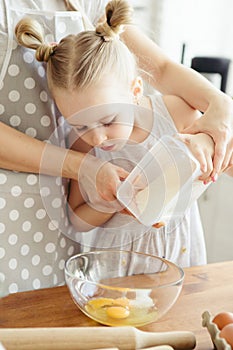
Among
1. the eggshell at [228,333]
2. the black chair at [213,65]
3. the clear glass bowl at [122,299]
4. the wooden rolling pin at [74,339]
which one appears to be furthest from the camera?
the black chair at [213,65]

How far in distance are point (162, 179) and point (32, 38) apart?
1.47 ft

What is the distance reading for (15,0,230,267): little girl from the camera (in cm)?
106

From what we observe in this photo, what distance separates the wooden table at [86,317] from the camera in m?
0.96

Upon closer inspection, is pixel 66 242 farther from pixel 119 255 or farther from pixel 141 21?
pixel 141 21

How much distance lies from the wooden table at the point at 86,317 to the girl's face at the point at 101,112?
287mm

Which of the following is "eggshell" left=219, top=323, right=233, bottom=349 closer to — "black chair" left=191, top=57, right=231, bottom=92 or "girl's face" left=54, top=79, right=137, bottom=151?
"girl's face" left=54, top=79, right=137, bottom=151

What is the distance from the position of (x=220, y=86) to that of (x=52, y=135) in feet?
4.52

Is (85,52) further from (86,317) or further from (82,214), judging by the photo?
(86,317)

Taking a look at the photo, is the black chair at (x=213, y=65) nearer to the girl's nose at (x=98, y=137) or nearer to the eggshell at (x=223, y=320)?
the girl's nose at (x=98, y=137)

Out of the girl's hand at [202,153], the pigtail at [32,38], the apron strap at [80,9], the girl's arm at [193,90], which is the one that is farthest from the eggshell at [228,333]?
the apron strap at [80,9]

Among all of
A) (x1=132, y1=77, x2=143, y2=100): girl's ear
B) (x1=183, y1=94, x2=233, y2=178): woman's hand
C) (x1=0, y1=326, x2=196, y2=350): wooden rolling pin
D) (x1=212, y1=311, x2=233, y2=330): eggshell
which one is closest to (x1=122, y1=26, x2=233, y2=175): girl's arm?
(x1=183, y1=94, x2=233, y2=178): woman's hand

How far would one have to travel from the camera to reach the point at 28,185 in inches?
50.8

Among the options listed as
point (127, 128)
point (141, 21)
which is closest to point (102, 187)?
point (127, 128)

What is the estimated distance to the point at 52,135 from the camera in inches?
51.4
